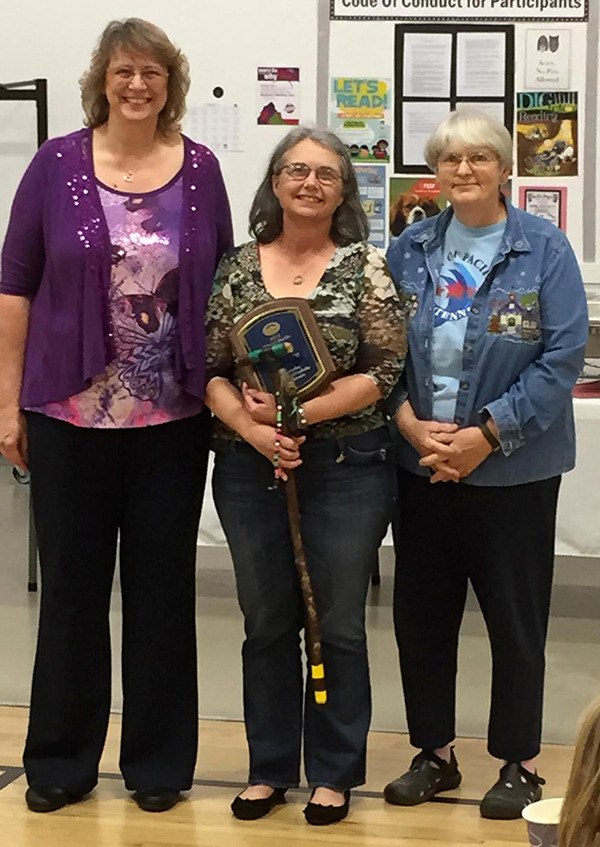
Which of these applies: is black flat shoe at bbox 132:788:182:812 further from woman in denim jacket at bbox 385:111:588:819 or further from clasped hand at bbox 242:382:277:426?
clasped hand at bbox 242:382:277:426

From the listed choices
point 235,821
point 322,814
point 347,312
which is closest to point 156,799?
point 235,821

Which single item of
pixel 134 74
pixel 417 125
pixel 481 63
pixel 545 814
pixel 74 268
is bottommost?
pixel 545 814

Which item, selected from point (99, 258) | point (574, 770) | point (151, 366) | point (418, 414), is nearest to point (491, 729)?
point (418, 414)

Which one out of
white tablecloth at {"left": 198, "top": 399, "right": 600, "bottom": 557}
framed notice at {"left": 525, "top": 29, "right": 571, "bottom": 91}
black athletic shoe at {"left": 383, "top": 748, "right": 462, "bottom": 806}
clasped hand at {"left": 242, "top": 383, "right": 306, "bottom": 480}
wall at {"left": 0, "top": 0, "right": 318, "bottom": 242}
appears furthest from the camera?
wall at {"left": 0, "top": 0, "right": 318, "bottom": 242}

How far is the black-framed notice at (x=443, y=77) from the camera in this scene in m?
5.36

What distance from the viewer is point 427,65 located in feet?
17.6

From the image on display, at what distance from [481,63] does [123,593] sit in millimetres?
2979

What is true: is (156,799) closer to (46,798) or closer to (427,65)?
(46,798)

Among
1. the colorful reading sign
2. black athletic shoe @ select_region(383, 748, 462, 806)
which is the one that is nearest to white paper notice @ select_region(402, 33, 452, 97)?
the colorful reading sign

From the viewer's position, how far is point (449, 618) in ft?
10.3

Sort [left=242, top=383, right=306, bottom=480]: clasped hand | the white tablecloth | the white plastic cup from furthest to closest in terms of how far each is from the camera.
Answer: the white tablecloth, [left=242, top=383, right=306, bottom=480]: clasped hand, the white plastic cup

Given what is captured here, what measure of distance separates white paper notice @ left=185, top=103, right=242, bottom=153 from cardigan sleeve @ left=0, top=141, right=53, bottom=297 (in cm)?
259

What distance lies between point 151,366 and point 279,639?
2.06 feet

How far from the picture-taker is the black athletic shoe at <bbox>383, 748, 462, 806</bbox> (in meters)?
3.16
